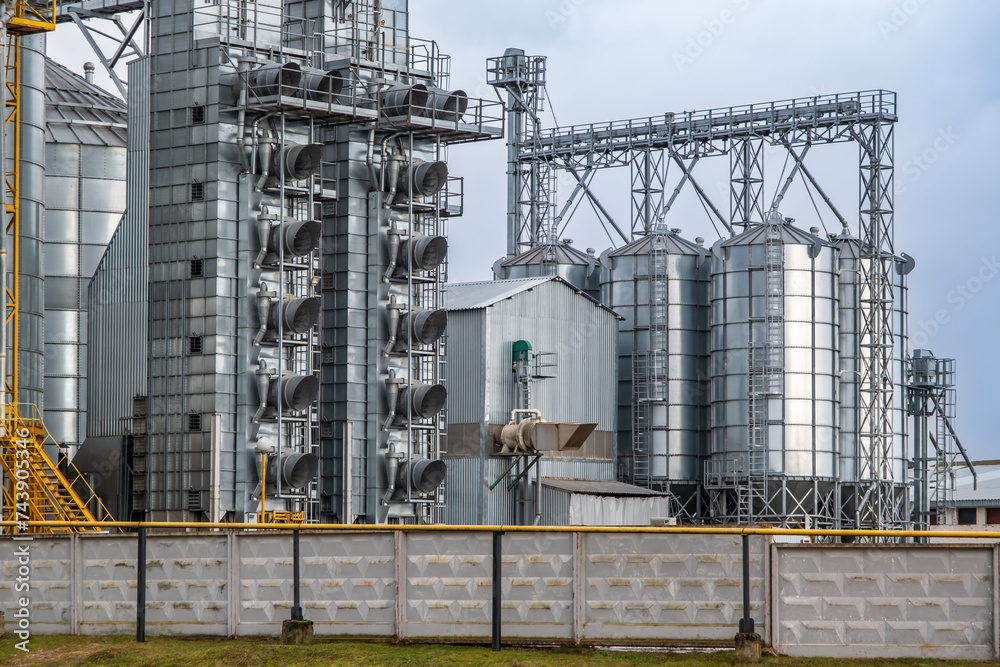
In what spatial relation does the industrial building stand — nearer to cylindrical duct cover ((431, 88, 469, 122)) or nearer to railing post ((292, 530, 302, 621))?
cylindrical duct cover ((431, 88, 469, 122))

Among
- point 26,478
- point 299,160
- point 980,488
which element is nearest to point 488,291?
point 299,160

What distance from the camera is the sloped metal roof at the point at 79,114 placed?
161 feet

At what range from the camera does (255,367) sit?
43312mm

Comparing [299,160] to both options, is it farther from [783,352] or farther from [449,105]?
[783,352]

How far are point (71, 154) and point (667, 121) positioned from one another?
93.0 ft

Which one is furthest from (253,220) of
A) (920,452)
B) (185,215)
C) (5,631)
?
(920,452)

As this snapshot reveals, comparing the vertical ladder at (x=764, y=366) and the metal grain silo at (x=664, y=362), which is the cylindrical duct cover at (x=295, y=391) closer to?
the metal grain silo at (x=664, y=362)

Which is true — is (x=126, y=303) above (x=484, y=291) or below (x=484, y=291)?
below

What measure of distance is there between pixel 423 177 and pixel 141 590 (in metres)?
27.6

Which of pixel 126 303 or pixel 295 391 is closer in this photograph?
pixel 295 391

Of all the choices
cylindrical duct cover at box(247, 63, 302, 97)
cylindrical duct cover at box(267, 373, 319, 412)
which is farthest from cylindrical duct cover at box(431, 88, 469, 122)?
cylindrical duct cover at box(267, 373, 319, 412)

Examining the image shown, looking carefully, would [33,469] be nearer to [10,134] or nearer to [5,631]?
[10,134]

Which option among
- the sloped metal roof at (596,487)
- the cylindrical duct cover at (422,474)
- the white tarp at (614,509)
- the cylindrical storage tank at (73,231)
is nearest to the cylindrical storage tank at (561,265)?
the sloped metal roof at (596,487)

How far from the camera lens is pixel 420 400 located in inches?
1832
